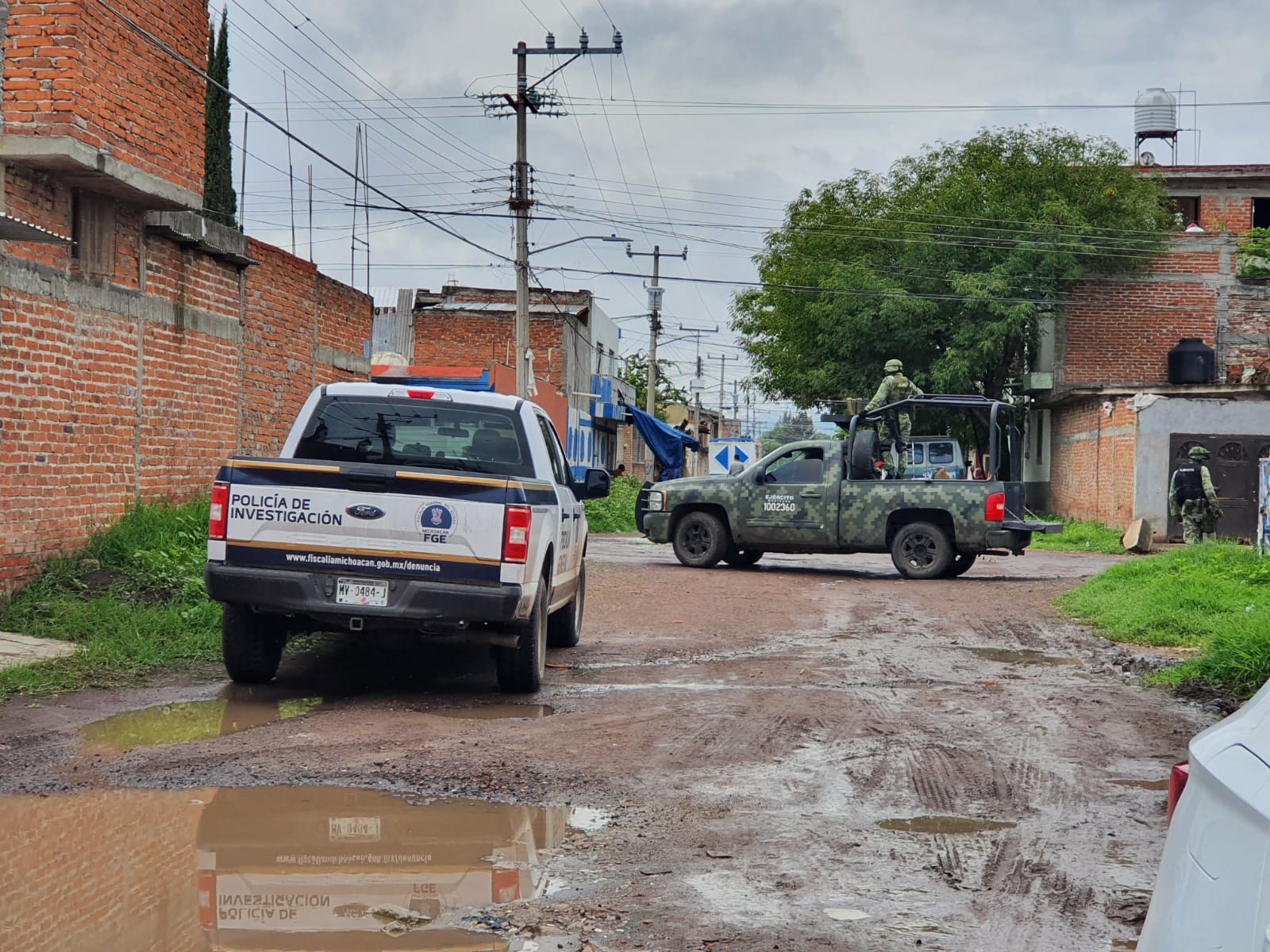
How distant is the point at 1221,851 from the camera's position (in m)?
2.12

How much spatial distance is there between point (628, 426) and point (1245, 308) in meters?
33.7

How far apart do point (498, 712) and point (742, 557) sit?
12.8 metres

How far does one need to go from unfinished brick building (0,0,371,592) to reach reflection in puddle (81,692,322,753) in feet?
11.0

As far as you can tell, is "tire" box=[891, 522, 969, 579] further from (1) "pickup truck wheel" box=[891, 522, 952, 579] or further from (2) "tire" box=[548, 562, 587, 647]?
(2) "tire" box=[548, 562, 587, 647]

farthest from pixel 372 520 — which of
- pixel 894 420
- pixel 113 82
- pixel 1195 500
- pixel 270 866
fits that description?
pixel 1195 500

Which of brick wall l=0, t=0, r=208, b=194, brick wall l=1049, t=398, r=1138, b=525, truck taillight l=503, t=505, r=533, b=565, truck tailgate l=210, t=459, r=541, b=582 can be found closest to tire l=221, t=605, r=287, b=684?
truck tailgate l=210, t=459, r=541, b=582

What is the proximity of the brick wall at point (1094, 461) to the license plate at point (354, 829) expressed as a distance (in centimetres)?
2565

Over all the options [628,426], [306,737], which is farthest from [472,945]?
[628,426]

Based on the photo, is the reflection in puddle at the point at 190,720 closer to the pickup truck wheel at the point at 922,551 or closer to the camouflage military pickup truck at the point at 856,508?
the camouflage military pickup truck at the point at 856,508

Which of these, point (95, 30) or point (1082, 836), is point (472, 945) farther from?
point (95, 30)

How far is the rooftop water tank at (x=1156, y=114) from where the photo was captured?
48.8 m

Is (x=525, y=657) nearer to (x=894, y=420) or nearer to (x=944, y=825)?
(x=944, y=825)

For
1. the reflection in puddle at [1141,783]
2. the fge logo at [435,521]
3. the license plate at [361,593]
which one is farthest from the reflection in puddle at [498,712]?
the reflection in puddle at [1141,783]

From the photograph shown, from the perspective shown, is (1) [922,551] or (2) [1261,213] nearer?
(1) [922,551]
